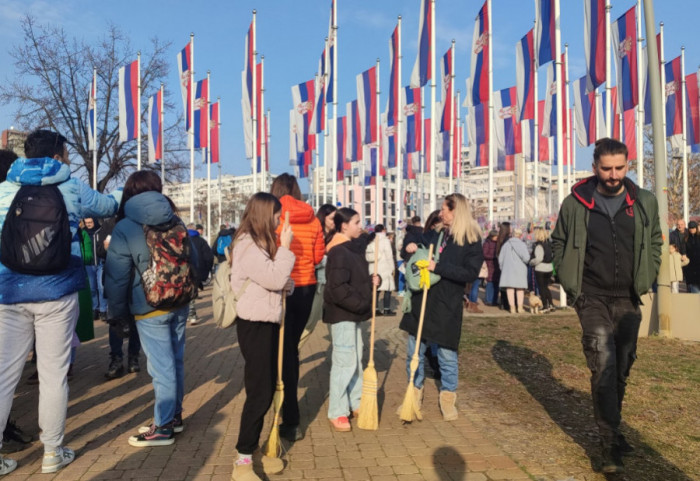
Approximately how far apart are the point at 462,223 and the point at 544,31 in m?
12.8

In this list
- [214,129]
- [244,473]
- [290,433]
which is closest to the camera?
[244,473]

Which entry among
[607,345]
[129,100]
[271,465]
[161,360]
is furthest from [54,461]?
[129,100]

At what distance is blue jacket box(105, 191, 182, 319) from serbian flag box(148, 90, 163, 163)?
2327cm

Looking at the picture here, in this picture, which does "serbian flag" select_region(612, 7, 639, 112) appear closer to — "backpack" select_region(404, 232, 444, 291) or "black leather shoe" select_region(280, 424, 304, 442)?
"backpack" select_region(404, 232, 444, 291)

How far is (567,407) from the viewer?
5.66 metres

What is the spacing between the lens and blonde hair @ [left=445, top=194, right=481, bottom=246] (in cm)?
527

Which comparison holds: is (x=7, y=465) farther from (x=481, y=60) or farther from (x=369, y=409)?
(x=481, y=60)

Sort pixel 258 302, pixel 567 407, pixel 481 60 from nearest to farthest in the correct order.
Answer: pixel 258 302 < pixel 567 407 < pixel 481 60

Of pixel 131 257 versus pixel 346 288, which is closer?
pixel 131 257

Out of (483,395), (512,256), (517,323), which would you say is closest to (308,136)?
(512,256)

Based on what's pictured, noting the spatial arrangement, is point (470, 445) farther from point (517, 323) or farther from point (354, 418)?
point (517, 323)

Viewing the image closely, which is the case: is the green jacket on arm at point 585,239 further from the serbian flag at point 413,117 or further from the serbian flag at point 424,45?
the serbian flag at point 413,117

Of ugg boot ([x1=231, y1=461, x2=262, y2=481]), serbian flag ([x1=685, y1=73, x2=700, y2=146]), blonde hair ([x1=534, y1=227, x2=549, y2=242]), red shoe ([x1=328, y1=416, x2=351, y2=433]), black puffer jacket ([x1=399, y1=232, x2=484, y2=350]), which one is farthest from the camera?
serbian flag ([x1=685, y1=73, x2=700, y2=146])

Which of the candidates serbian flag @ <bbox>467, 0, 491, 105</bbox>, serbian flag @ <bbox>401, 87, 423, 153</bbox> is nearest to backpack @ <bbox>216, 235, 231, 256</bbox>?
serbian flag @ <bbox>467, 0, 491, 105</bbox>
